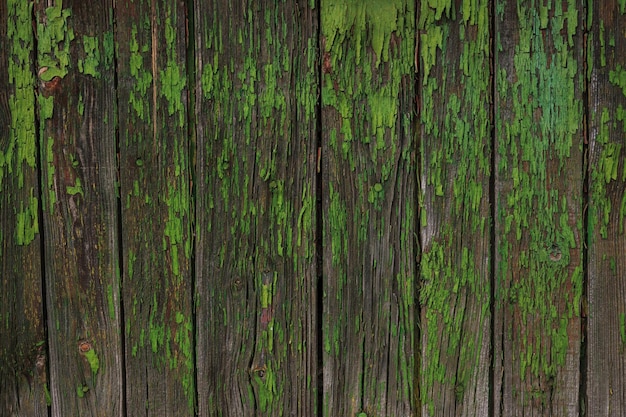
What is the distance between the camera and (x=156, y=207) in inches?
68.6

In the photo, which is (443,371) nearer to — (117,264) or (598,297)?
(598,297)

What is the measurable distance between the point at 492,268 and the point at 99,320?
1011mm

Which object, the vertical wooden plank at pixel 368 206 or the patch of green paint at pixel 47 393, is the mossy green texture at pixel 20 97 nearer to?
the patch of green paint at pixel 47 393

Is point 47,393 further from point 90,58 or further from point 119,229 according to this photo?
point 90,58

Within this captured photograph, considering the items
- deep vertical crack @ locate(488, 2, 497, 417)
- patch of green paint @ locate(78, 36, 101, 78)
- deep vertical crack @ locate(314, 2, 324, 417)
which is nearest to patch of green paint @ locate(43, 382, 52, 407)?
deep vertical crack @ locate(314, 2, 324, 417)

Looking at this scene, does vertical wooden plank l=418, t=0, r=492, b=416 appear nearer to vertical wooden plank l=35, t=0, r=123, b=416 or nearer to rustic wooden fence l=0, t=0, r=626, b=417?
rustic wooden fence l=0, t=0, r=626, b=417

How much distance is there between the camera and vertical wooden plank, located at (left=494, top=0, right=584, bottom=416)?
Result: 1.67 metres

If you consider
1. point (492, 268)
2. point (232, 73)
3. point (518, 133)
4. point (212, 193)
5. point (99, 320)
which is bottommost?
point (99, 320)

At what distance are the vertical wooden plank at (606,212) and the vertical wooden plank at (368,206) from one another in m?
0.44

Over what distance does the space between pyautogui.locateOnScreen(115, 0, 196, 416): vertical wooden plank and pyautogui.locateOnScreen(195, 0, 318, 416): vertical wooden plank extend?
0.04 m

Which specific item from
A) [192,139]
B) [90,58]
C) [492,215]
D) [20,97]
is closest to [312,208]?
[192,139]

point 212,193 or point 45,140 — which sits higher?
point 45,140

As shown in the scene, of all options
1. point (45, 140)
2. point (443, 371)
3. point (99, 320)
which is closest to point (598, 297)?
point (443, 371)

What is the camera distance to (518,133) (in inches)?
66.6
